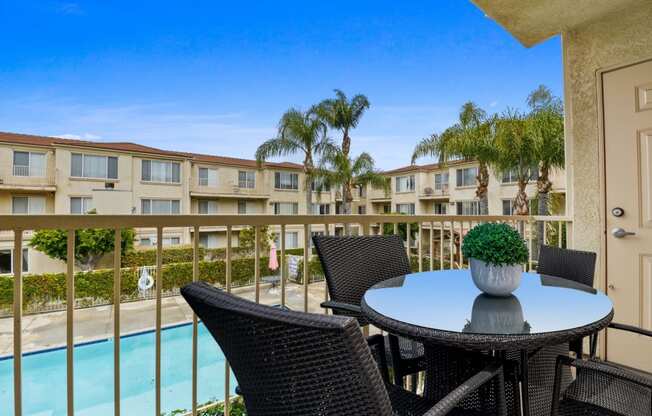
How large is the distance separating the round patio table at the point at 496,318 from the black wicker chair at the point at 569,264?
237mm

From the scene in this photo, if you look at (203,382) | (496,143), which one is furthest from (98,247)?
(496,143)

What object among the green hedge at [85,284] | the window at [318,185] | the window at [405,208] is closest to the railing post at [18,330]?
the green hedge at [85,284]

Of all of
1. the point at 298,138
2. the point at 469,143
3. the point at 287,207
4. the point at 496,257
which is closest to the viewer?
the point at 496,257

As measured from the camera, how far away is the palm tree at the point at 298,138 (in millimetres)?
16297

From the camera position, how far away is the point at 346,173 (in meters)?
17.2

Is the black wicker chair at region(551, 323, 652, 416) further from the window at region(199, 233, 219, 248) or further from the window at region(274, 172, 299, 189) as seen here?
the window at region(274, 172, 299, 189)

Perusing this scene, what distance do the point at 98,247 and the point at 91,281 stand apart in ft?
7.42

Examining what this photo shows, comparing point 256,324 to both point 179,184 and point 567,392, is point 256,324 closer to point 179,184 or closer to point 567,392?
point 567,392

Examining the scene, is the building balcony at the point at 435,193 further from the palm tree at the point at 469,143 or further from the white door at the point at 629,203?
the white door at the point at 629,203

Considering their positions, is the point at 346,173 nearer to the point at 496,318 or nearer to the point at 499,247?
the point at 499,247

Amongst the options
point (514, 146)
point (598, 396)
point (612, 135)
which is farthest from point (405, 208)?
point (598, 396)

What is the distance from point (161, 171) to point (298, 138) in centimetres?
711

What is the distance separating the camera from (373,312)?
4.02 ft

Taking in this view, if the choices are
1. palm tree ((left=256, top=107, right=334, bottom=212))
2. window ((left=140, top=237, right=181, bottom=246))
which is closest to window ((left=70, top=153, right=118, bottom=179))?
window ((left=140, top=237, right=181, bottom=246))
